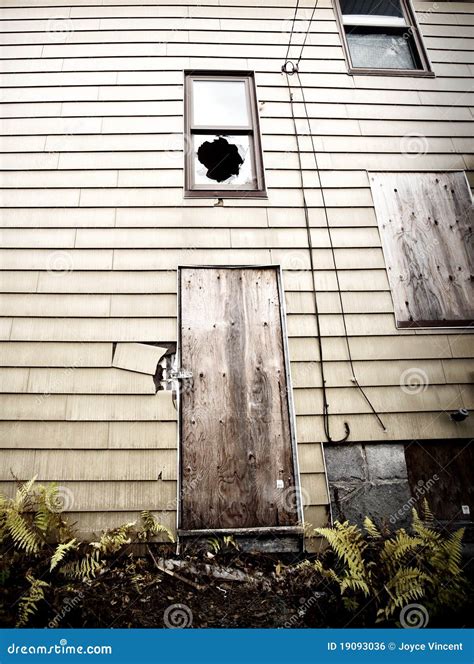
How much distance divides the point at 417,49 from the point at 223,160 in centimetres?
338

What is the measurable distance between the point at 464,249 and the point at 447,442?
2.27m

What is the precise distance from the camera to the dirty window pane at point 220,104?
17.9 ft

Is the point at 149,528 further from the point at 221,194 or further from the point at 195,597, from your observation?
the point at 221,194

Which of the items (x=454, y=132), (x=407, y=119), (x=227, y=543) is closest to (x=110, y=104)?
(x=407, y=119)

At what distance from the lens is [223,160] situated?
5363 mm

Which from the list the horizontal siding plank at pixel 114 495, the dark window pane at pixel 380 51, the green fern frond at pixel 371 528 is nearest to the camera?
the green fern frond at pixel 371 528

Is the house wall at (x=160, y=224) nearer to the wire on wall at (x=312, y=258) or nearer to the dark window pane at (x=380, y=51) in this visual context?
the wire on wall at (x=312, y=258)

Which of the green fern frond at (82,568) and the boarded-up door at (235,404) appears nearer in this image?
the green fern frond at (82,568)

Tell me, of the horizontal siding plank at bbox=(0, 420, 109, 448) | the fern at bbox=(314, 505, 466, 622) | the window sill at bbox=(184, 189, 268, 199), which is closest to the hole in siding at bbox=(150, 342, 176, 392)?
the horizontal siding plank at bbox=(0, 420, 109, 448)

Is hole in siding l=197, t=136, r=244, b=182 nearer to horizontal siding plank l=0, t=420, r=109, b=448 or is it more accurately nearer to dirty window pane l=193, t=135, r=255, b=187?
dirty window pane l=193, t=135, r=255, b=187

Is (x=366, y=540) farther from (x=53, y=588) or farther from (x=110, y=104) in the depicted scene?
(x=110, y=104)

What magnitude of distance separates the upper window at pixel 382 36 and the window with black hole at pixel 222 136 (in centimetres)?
170

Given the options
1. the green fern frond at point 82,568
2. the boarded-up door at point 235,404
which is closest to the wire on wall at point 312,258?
the boarded-up door at point 235,404

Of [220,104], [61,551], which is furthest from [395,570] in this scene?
[220,104]
